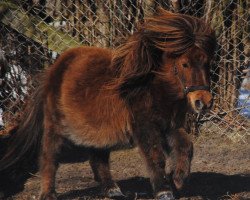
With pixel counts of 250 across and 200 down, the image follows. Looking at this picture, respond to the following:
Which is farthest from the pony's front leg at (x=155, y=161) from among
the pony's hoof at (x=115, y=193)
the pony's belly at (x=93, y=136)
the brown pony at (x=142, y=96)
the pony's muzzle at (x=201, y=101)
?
the pony's hoof at (x=115, y=193)

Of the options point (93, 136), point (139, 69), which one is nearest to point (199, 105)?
point (139, 69)

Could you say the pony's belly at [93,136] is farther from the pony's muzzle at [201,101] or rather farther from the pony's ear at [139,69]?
the pony's muzzle at [201,101]

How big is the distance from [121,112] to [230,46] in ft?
8.72

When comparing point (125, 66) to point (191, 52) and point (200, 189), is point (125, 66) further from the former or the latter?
point (200, 189)

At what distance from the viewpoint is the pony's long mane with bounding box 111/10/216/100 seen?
548cm

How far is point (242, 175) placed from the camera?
6824mm

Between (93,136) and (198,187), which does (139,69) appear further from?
(198,187)

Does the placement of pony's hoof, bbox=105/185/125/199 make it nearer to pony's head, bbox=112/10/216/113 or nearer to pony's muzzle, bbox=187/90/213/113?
pony's head, bbox=112/10/216/113

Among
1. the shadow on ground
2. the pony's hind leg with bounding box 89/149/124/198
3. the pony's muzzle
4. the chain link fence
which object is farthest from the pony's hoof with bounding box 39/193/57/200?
the chain link fence

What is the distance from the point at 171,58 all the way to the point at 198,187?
136 centimetres

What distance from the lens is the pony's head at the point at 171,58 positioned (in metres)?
5.40

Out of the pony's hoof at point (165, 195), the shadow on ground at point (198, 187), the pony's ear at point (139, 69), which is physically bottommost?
the shadow on ground at point (198, 187)

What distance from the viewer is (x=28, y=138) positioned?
21.9 ft

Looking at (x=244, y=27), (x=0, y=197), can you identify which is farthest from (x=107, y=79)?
(x=244, y=27)
